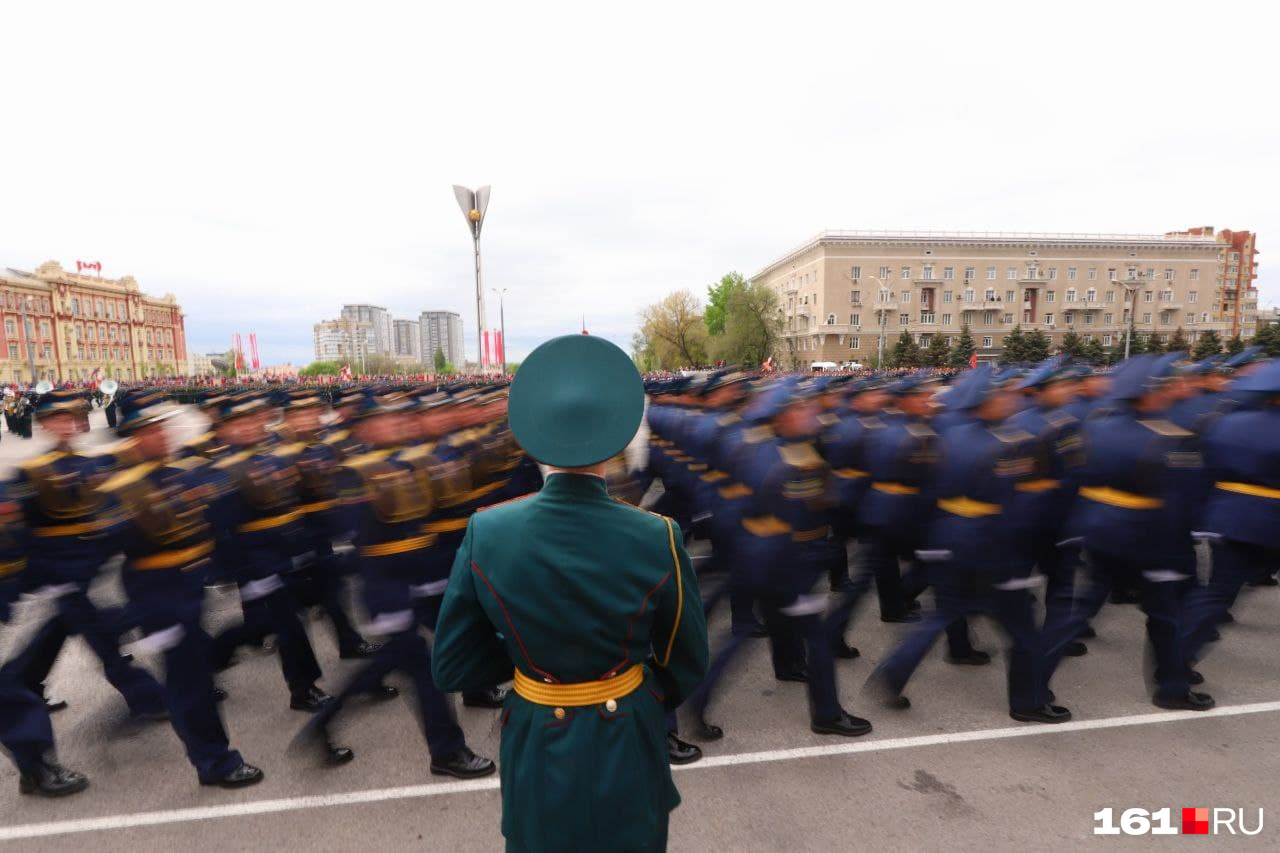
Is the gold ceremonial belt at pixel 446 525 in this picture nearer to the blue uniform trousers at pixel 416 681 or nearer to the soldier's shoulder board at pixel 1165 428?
the blue uniform trousers at pixel 416 681

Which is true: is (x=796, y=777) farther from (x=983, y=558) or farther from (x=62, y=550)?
(x=62, y=550)

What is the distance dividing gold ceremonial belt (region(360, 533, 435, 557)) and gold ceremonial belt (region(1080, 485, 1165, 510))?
12.2ft

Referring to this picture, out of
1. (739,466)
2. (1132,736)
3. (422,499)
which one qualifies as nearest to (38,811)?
(422,499)

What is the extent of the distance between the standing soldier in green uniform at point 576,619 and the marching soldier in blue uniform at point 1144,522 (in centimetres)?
307

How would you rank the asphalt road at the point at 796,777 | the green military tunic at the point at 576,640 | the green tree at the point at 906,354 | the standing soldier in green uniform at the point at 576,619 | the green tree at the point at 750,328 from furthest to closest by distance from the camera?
the green tree at the point at 750,328 → the green tree at the point at 906,354 → the asphalt road at the point at 796,777 → the green military tunic at the point at 576,640 → the standing soldier in green uniform at the point at 576,619

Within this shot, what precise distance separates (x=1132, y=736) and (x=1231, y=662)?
1.56m

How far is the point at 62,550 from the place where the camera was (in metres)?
3.26

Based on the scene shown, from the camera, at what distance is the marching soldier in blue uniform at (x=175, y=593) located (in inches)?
123

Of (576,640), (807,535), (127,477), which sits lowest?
(807,535)

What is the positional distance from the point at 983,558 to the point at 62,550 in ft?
15.6

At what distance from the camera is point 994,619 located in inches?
141

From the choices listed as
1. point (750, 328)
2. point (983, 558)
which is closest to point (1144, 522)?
point (983, 558)

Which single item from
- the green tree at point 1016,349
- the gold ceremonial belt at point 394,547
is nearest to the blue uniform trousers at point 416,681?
the gold ceremonial belt at point 394,547

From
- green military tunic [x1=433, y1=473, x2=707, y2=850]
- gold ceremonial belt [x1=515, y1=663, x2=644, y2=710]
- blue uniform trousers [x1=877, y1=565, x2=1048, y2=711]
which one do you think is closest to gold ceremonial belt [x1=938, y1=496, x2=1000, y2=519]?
blue uniform trousers [x1=877, y1=565, x2=1048, y2=711]
